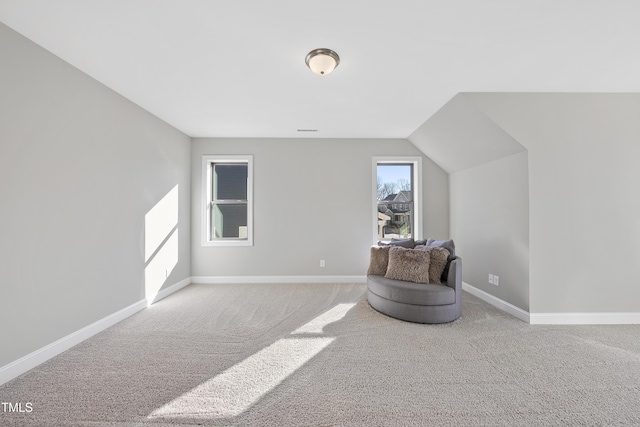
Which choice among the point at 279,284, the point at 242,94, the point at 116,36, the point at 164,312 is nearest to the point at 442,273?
the point at 279,284

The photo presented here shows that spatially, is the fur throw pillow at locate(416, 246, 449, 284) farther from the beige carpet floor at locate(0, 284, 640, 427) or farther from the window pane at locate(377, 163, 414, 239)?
the window pane at locate(377, 163, 414, 239)

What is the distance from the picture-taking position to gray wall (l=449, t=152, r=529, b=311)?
9.22ft

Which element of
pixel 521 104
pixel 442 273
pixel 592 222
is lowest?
pixel 442 273

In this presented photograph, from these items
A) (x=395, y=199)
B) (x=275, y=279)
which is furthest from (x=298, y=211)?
(x=395, y=199)

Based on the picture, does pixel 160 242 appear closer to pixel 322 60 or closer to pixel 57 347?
pixel 57 347

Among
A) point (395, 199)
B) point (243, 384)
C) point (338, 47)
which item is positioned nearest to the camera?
point (243, 384)

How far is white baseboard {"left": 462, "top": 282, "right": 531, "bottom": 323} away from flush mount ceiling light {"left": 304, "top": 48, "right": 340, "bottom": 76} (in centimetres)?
332

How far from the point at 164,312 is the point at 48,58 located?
2.75 meters

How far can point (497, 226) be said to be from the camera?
3.17 metres

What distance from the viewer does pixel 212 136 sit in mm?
4316

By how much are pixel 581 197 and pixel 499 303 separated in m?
1.52

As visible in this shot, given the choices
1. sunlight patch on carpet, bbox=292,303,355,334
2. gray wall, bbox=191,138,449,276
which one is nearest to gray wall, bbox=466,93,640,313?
sunlight patch on carpet, bbox=292,303,355,334

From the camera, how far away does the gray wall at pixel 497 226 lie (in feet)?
9.22

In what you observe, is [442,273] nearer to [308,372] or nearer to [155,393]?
[308,372]
